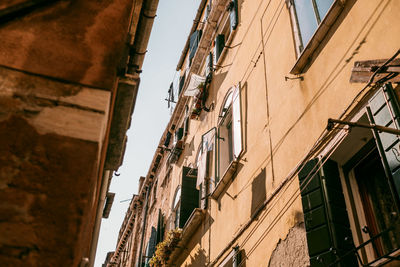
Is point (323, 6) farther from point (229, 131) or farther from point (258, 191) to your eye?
point (229, 131)

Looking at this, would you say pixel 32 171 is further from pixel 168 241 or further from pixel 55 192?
pixel 168 241

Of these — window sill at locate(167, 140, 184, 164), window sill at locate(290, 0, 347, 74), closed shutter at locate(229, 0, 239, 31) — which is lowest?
window sill at locate(290, 0, 347, 74)

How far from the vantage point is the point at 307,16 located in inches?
227

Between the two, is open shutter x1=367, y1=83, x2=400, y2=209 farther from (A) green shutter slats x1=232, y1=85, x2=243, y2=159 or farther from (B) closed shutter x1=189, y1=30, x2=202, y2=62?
(B) closed shutter x1=189, y1=30, x2=202, y2=62

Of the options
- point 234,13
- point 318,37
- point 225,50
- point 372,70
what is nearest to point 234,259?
point 318,37

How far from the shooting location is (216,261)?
23.8 ft

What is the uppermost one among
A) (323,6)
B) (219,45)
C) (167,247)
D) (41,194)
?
(219,45)

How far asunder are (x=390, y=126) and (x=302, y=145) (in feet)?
5.43

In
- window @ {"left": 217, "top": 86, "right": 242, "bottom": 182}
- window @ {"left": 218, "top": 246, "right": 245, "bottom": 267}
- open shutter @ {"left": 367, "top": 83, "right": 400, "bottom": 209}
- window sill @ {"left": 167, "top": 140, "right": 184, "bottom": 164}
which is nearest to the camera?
open shutter @ {"left": 367, "top": 83, "right": 400, "bottom": 209}

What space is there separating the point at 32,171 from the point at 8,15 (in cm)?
108

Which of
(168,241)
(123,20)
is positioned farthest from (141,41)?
(168,241)

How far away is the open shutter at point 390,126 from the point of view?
3275 mm

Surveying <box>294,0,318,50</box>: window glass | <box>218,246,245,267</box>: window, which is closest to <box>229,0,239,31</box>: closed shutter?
<box>294,0,318,50</box>: window glass

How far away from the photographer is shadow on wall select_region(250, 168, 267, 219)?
235 inches
